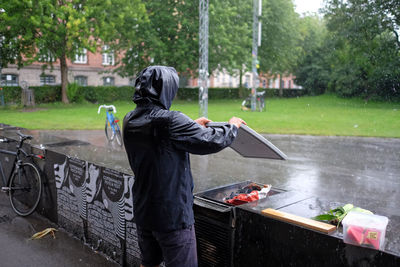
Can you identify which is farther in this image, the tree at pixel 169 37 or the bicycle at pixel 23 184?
the tree at pixel 169 37

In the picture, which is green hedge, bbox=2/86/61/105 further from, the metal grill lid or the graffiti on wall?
the metal grill lid

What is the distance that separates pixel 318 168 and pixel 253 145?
21.2 feet

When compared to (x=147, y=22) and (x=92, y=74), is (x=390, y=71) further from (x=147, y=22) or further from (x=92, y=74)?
(x=92, y=74)

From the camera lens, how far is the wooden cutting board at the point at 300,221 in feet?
7.72

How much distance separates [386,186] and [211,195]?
5.23 m

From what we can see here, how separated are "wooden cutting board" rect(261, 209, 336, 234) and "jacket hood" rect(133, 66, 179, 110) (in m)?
1.01

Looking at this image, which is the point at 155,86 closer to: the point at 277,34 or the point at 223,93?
the point at 223,93

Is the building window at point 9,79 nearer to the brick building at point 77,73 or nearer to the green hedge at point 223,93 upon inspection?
the brick building at point 77,73

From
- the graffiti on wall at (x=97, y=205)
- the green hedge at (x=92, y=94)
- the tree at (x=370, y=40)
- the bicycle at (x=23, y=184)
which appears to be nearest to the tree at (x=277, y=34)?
the green hedge at (x=92, y=94)

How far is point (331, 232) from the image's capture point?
2350 mm

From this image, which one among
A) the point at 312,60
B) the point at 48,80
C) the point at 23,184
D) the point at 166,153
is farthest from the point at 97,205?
the point at 312,60

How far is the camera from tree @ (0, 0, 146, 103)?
25.0 m

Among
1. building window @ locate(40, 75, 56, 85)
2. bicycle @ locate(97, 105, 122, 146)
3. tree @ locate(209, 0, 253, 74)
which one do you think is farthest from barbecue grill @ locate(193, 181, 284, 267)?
building window @ locate(40, 75, 56, 85)

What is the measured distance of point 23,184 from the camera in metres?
5.75
